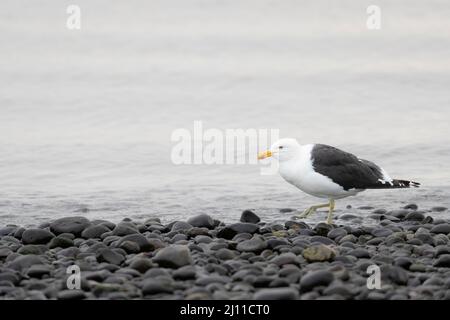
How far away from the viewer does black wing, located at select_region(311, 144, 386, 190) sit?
11430 mm

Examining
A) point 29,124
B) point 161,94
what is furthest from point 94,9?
point 29,124

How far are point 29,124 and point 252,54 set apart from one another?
5.85m

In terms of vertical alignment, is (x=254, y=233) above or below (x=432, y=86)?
below

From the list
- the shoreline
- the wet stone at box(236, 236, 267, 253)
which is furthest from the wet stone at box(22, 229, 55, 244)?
the wet stone at box(236, 236, 267, 253)

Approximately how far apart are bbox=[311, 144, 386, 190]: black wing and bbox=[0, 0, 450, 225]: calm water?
4.43ft

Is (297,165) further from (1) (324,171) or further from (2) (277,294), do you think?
(2) (277,294)

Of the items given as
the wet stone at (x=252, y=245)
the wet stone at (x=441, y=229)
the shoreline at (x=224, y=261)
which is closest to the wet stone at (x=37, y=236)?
the shoreline at (x=224, y=261)

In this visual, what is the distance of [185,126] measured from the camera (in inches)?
676

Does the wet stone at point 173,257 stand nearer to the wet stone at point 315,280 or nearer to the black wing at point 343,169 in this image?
the wet stone at point 315,280

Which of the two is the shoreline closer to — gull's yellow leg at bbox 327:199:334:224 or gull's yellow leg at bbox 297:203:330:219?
gull's yellow leg at bbox 327:199:334:224

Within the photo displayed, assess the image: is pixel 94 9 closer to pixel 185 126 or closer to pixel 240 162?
pixel 185 126

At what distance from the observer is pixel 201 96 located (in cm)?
1886
